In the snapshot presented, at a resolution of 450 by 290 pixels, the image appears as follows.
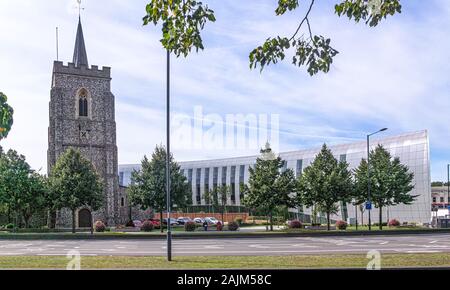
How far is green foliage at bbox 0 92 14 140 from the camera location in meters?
6.42

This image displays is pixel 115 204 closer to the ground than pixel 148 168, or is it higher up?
closer to the ground

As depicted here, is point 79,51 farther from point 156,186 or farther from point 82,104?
point 156,186

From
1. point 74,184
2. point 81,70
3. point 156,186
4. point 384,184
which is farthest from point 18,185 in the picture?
point 384,184

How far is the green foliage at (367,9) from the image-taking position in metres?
5.29

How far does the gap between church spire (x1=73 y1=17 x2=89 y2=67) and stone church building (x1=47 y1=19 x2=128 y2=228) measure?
1.63 m

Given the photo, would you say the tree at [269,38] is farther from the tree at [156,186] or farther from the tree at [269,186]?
the tree at [156,186]

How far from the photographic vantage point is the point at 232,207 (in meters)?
91.0

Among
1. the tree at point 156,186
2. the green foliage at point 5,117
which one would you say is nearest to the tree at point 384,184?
the tree at point 156,186

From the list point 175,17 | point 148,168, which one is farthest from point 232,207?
point 175,17

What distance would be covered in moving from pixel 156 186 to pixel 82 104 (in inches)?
715

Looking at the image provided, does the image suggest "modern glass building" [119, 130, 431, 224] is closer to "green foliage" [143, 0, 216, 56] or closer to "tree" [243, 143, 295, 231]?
"tree" [243, 143, 295, 231]
